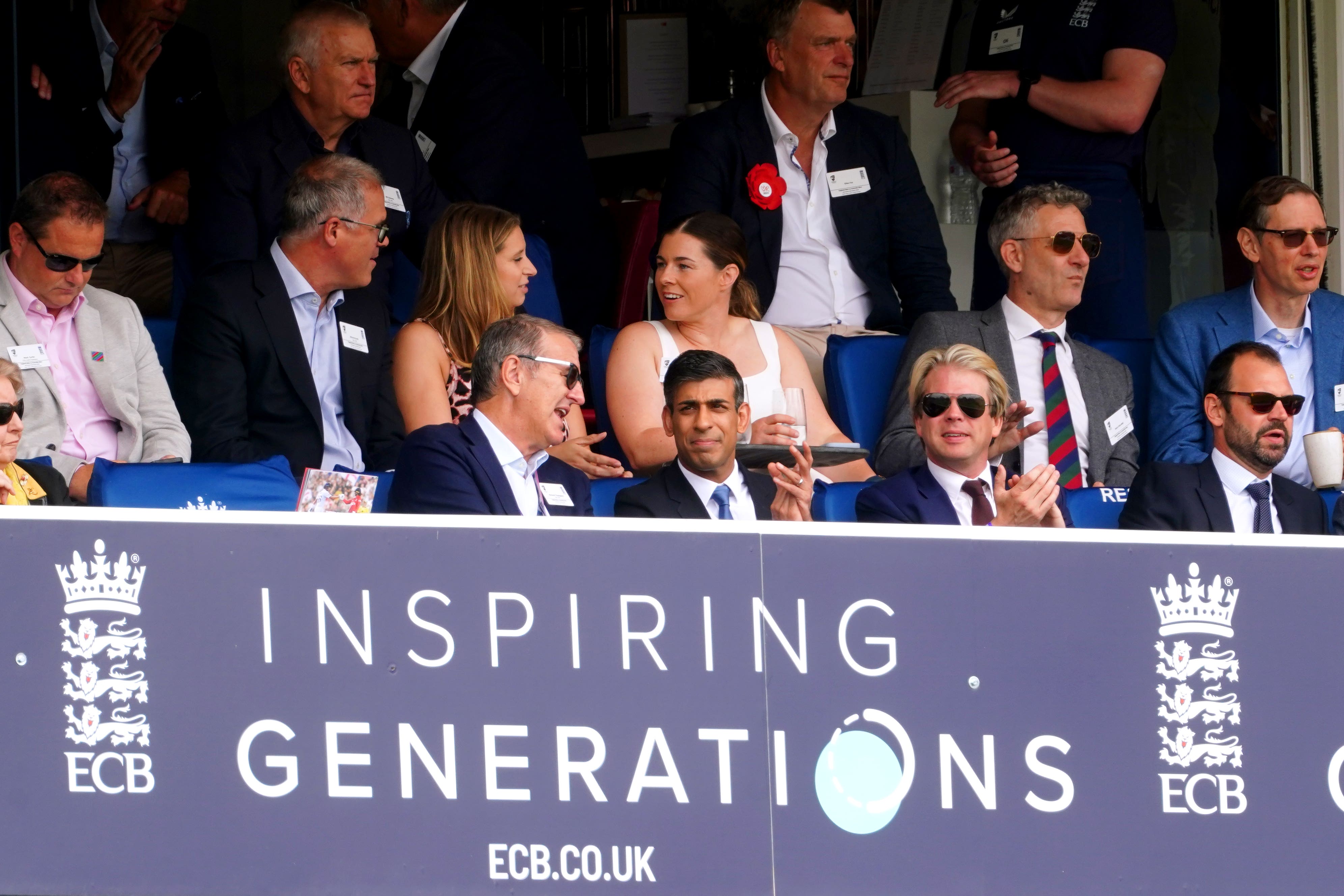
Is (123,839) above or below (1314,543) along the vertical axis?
below

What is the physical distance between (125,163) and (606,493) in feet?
7.70

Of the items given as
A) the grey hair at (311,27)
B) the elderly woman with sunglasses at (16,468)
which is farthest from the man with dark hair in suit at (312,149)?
the elderly woman with sunglasses at (16,468)

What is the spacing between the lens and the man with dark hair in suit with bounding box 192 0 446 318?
4527 millimetres

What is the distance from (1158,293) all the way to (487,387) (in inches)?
135

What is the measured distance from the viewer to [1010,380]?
4152 mm

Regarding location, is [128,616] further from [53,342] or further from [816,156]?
[816,156]

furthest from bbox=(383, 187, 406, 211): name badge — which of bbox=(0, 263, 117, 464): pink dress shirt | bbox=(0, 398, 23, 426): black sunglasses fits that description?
bbox=(0, 398, 23, 426): black sunglasses

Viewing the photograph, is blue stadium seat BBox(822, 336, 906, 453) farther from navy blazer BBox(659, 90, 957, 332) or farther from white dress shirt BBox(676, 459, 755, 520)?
white dress shirt BBox(676, 459, 755, 520)

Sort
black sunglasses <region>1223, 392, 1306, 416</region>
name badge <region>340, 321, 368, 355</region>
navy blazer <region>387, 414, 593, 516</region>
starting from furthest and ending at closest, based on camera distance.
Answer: name badge <region>340, 321, 368, 355</region>, black sunglasses <region>1223, 392, 1306, 416</region>, navy blazer <region>387, 414, 593, 516</region>

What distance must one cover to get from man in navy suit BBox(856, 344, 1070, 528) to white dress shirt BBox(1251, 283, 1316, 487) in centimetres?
100

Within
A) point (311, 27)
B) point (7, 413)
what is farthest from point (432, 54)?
point (7, 413)

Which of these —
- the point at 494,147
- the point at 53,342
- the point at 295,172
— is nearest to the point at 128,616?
the point at 53,342

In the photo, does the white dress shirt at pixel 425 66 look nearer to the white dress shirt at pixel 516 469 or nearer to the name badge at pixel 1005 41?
the name badge at pixel 1005 41

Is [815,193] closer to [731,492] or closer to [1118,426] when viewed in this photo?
[1118,426]
